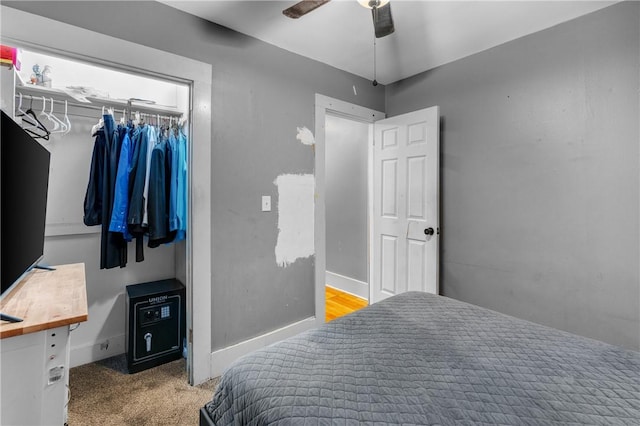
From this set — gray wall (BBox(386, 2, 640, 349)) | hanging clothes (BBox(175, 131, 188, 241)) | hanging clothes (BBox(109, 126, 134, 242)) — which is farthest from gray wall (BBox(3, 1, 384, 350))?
gray wall (BBox(386, 2, 640, 349))

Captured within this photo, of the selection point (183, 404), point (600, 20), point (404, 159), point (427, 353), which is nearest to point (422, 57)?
point (404, 159)

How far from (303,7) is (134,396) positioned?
2.38 m

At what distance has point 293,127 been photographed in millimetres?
2449

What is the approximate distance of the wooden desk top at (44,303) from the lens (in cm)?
92

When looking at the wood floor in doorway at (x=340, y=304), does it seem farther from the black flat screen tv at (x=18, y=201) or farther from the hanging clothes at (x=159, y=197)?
the black flat screen tv at (x=18, y=201)

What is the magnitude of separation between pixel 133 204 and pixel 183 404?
1258mm

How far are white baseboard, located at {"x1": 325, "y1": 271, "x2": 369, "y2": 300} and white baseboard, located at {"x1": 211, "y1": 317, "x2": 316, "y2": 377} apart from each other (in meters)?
1.15

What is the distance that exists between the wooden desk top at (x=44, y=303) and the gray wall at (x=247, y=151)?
0.84 metres

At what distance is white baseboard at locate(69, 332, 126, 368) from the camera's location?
215 centimetres

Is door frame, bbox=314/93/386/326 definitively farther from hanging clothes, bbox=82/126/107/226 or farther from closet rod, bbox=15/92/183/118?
hanging clothes, bbox=82/126/107/226

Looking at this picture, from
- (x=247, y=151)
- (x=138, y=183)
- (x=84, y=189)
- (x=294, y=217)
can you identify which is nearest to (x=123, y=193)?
(x=138, y=183)

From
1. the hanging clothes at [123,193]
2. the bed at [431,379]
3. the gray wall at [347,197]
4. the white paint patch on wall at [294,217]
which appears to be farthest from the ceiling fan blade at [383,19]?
the gray wall at [347,197]

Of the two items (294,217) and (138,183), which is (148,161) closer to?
(138,183)

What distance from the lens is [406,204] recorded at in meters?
2.82
